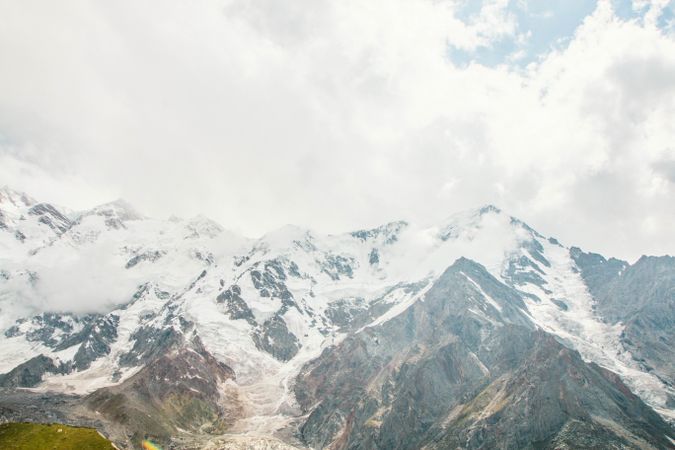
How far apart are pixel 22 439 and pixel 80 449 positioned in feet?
38.4

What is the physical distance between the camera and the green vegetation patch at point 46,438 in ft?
346

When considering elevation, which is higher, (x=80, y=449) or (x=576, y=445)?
(x=576, y=445)

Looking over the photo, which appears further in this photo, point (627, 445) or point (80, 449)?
point (627, 445)

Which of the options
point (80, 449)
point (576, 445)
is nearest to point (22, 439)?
point (80, 449)

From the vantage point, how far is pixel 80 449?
107 meters

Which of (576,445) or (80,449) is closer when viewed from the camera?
(80,449)

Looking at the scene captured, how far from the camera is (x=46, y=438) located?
358 ft

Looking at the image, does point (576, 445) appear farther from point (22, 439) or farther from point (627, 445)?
point (22, 439)

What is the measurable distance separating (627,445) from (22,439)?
19811cm

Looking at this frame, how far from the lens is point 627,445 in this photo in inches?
7835

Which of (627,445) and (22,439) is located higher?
(627,445)

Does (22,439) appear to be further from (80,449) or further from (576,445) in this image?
(576,445)

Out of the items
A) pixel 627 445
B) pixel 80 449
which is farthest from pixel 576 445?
pixel 80 449

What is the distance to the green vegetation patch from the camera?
106 m
